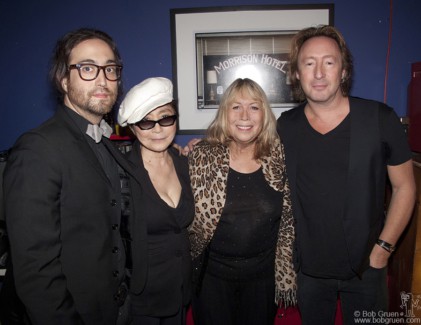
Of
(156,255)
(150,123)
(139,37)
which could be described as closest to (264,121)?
(150,123)

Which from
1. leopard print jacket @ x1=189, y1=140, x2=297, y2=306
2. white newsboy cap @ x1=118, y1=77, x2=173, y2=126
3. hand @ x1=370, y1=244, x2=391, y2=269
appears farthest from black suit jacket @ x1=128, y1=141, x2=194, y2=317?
hand @ x1=370, y1=244, x2=391, y2=269

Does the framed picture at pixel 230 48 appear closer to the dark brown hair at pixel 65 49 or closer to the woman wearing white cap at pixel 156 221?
the woman wearing white cap at pixel 156 221

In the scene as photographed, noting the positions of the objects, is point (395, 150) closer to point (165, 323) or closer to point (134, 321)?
point (165, 323)

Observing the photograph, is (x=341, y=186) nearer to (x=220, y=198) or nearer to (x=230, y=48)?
(x=220, y=198)

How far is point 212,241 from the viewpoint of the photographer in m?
2.02

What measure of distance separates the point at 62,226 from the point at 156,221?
1.84 ft

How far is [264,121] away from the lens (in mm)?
2119

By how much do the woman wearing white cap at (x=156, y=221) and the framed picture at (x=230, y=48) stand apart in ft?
3.93

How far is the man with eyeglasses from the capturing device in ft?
3.88

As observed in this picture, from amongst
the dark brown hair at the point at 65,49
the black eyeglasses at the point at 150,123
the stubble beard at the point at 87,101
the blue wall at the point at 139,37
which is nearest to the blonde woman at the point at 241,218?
the black eyeglasses at the point at 150,123

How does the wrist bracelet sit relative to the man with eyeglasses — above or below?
below

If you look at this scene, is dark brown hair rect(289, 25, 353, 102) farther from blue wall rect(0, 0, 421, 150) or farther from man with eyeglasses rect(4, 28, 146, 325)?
man with eyeglasses rect(4, 28, 146, 325)

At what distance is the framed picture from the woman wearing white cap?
1.20 metres

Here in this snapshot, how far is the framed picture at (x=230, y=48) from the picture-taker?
2.93 metres
